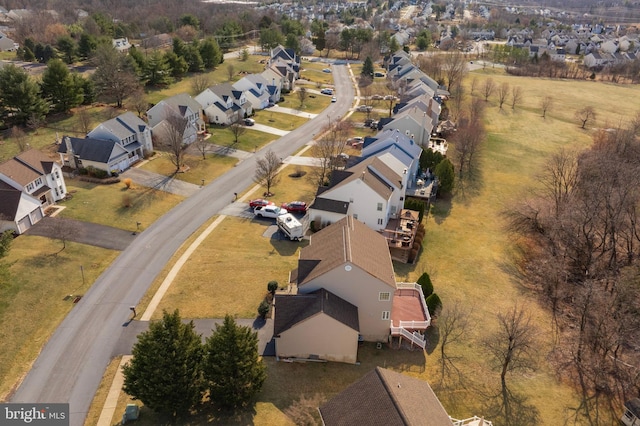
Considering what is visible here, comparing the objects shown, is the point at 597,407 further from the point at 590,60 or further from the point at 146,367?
the point at 590,60

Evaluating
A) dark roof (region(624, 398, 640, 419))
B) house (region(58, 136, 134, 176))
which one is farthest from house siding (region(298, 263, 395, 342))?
house (region(58, 136, 134, 176))

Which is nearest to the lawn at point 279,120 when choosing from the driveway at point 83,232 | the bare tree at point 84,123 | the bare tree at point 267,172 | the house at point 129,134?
the house at point 129,134

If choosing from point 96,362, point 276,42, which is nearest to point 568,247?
point 96,362

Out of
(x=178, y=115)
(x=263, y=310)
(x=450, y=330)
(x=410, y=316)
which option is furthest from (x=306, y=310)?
(x=178, y=115)

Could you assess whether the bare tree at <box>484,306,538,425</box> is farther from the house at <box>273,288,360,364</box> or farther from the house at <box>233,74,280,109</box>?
the house at <box>233,74,280,109</box>

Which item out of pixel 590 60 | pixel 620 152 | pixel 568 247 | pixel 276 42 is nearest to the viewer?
pixel 568 247

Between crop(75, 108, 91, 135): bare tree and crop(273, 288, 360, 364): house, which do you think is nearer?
crop(273, 288, 360, 364): house
